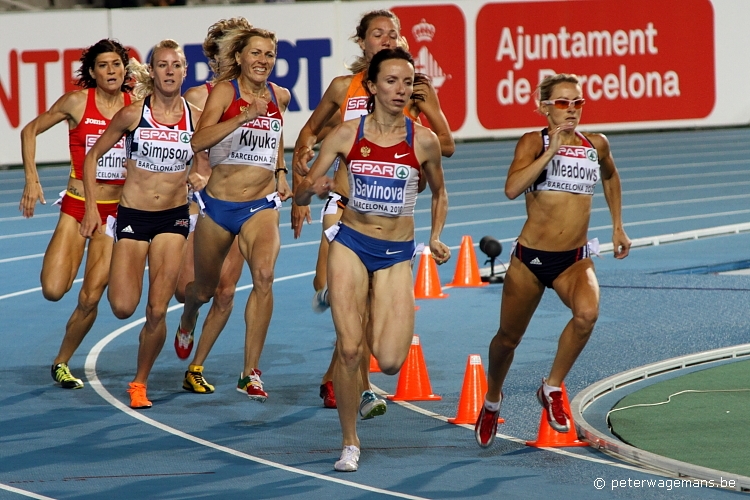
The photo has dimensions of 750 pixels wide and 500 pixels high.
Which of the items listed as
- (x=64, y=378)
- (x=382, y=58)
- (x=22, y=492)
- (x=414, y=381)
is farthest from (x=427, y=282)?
(x=22, y=492)

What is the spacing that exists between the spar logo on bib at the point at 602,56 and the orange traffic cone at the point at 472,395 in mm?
16324

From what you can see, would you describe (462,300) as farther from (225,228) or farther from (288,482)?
(288,482)

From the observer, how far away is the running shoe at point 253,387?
25.3 ft

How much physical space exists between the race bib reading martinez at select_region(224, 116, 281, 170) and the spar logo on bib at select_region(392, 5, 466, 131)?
50.1ft

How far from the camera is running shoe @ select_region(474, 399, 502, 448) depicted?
23.0ft

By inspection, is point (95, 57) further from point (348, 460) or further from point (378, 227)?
point (348, 460)

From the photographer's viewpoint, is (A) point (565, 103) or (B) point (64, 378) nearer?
(A) point (565, 103)

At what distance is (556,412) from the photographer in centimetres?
680

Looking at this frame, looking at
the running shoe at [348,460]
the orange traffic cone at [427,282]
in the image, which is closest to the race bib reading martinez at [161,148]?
the running shoe at [348,460]

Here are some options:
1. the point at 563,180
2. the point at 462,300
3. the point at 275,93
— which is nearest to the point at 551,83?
the point at 563,180

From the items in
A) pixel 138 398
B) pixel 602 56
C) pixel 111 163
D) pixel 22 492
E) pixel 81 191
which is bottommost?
pixel 22 492

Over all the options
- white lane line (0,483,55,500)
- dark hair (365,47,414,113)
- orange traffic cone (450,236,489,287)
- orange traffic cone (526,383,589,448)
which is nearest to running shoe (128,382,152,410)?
white lane line (0,483,55,500)

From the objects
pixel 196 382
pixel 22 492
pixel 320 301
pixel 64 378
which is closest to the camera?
pixel 22 492

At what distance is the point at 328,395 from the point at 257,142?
165 centimetres
